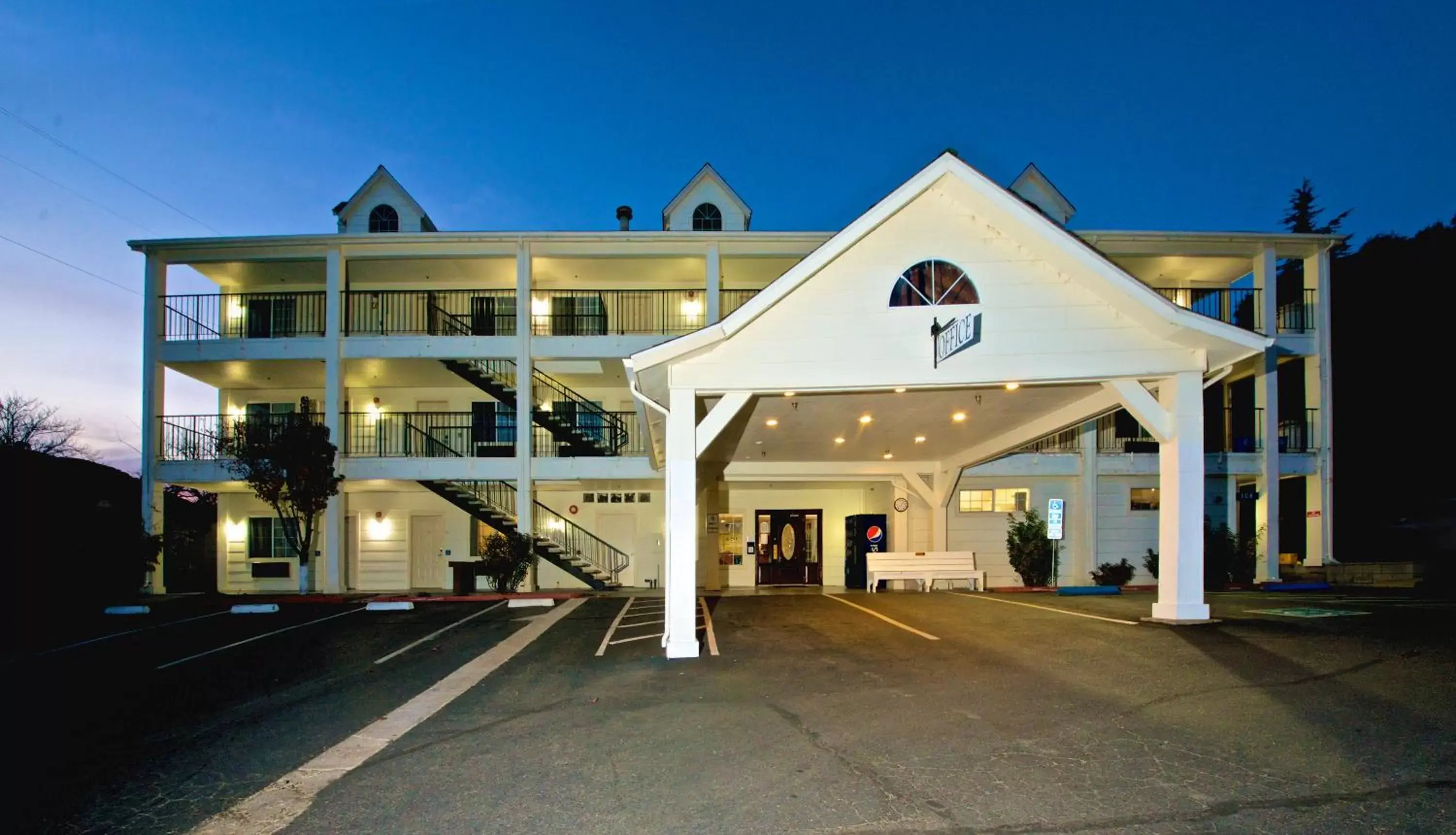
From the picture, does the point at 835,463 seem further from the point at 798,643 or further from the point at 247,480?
the point at 247,480

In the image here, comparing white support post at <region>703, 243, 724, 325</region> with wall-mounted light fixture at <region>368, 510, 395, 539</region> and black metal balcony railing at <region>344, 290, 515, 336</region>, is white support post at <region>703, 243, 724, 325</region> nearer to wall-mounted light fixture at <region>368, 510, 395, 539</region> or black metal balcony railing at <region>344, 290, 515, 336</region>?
black metal balcony railing at <region>344, 290, 515, 336</region>

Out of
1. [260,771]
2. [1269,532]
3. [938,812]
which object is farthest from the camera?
[1269,532]

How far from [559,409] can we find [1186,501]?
1576cm

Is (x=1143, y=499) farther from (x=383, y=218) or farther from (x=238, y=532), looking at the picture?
(x=238, y=532)

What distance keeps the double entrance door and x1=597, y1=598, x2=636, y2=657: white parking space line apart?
25.8 feet

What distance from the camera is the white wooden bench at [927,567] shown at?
18.5 metres

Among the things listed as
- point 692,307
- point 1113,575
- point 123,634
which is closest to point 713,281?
point 692,307

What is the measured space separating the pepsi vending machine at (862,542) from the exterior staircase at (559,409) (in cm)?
711

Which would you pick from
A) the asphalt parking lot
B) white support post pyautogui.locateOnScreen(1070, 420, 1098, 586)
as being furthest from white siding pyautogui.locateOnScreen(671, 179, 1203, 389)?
white support post pyautogui.locateOnScreen(1070, 420, 1098, 586)

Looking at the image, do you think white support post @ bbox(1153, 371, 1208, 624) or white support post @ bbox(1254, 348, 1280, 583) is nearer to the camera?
white support post @ bbox(1153, 371, 1208, 624)

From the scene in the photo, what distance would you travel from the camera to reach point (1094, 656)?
319 inches

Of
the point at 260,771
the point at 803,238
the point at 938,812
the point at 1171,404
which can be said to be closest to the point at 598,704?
the point at 260,771

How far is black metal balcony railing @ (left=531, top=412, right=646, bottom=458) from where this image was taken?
21.3 m

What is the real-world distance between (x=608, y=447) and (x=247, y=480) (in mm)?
8711
